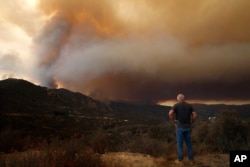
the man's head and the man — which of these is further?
the man's head

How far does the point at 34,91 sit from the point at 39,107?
35653 mm

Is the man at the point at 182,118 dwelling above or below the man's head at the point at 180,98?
below

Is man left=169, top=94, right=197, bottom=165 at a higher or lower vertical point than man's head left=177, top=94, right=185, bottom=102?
lower

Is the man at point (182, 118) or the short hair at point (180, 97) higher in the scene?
the short hair at point (180, 97)

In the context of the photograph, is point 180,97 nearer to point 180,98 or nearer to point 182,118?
point 180,98

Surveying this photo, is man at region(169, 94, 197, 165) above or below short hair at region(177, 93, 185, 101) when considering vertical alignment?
below

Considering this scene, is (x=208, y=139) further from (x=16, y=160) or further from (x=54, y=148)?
(x=16, y=160)

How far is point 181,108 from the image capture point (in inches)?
537

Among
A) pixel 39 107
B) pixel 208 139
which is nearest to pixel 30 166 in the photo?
pixel 208 139

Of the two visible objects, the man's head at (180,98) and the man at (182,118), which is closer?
the man at (182,118)

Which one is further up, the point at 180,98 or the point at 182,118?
the point at 180,98

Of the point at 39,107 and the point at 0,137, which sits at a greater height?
the point at 39,107

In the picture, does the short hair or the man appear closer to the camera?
the man

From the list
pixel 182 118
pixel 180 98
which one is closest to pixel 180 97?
pixel 180 98
